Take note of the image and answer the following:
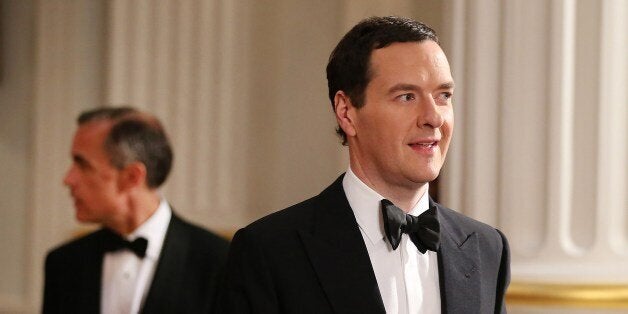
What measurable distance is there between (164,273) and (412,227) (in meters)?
1.14

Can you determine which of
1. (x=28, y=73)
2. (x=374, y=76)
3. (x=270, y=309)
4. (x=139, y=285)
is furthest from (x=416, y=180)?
(x=28, y=73)

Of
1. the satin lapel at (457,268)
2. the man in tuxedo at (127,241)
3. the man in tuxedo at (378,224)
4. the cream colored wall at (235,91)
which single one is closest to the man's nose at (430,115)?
the man in tuxedo at (378,224)

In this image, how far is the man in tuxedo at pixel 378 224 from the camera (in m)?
1.79

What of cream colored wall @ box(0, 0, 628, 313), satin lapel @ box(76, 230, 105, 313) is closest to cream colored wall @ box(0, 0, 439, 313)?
cream colored wall @ box(0, 0, 628, 313)

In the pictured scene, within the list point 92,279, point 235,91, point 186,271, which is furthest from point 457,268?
point 235,91

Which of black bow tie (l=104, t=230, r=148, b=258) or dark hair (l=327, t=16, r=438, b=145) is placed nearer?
dark hair (l=327, t=16, r=438, b=145)

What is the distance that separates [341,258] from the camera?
1.82 meters

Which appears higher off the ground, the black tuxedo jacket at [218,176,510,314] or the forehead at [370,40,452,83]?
the forehead at [370,40,452,83]

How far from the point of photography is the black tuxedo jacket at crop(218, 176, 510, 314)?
1781 mm

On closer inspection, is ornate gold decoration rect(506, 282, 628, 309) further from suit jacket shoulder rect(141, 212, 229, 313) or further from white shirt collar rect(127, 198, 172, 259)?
white shirt collar rect(127, 198, 172, 259)

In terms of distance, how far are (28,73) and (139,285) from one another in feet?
11.8

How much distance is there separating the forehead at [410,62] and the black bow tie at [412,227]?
0.73 feet

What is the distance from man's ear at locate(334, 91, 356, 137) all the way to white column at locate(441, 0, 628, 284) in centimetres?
128

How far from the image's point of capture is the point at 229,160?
17.0 feet
